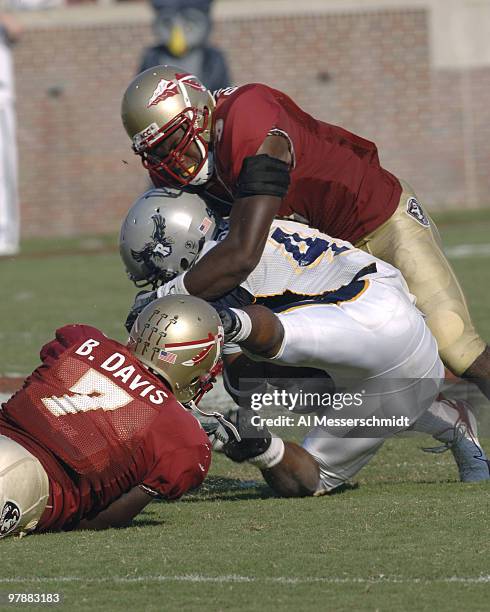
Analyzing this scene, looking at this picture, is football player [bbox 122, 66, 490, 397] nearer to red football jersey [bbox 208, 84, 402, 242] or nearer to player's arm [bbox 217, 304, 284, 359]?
red football jersey [bbox 208, 84, 402, 242]

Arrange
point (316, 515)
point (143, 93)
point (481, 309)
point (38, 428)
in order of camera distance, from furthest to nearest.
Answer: point (481, 309) → point (143, 93) → point (316, 515) → point (38, 428)

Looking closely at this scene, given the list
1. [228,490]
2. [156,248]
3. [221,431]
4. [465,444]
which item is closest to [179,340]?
[221,431]

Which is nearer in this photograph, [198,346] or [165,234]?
[198,346]

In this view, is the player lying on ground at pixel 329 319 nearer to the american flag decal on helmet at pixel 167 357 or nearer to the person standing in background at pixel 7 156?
the american flag decal on helmet at pixel 167 357

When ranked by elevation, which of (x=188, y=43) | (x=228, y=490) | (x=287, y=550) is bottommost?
(x=188, y=43)

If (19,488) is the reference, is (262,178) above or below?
above

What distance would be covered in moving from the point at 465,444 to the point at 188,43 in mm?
10225

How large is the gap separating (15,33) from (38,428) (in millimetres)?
13641

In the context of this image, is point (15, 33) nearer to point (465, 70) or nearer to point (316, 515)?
point (465, 70)

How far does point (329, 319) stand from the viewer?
15.7 feet

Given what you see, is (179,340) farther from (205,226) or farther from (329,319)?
(205,226)

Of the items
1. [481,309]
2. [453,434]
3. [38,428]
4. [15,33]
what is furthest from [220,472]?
[15,33]

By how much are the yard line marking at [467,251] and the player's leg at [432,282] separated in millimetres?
7645

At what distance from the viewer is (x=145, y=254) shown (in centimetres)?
525
